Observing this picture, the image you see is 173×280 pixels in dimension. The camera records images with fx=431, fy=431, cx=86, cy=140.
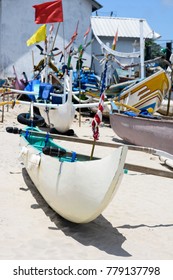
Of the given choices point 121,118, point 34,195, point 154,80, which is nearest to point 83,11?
point 154,80

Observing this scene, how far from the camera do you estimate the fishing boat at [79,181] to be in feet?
13.8

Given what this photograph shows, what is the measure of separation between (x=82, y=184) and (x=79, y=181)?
0.19 ft

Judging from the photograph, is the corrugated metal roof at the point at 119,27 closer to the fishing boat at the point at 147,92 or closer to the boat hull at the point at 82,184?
the fishing boat at the point at 147,92

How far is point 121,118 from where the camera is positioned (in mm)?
11789

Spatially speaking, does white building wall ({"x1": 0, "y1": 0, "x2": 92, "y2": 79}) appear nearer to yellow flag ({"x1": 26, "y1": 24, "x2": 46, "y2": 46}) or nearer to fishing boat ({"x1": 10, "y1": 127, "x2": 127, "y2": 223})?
yellow flag ({"x1": 26, "y1": 24, "x2": 46, "y2": 46})

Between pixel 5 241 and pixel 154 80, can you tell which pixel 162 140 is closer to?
pixel 154 80

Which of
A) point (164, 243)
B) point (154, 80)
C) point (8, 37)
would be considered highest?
point (8, 37)

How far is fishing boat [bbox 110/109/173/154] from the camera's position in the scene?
1002 cm

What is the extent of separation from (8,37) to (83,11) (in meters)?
5.51

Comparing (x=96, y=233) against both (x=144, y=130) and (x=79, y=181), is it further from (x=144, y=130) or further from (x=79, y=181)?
(x=144, y=130)

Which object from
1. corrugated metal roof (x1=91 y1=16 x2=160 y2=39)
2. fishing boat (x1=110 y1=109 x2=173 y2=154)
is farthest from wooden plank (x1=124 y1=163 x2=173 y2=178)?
corrugated metal roof (x1=91 y1=16 x2=160 y2=39)

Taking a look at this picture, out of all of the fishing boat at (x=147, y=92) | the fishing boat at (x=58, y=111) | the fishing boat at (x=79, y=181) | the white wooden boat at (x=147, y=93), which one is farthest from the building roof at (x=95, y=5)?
the fishing boat at (x=79, y=181)

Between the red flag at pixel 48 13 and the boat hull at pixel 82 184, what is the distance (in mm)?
8625

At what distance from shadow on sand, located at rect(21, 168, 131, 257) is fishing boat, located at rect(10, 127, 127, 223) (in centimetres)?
17
